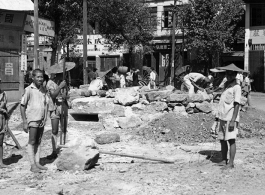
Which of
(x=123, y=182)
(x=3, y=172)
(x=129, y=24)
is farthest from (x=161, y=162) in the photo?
(x=129, y=24)

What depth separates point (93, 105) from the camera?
1160 centimetres

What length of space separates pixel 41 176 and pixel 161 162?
2014mm

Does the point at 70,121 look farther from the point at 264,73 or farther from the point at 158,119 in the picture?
the point at 264,73

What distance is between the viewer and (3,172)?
6.39 metres

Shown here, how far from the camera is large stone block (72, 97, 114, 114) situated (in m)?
11.5

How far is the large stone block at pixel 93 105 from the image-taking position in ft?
37.8

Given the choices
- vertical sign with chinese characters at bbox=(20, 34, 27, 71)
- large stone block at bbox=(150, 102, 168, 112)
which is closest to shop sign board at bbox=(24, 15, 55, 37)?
vertical sign with chinese characters at bbox=(20, 34, 27, 71)

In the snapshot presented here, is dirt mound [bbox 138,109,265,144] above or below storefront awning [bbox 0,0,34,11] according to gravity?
below

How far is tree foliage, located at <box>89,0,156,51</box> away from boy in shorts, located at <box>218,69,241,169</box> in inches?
694

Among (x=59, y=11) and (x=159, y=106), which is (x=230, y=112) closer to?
(x=159, y=106)

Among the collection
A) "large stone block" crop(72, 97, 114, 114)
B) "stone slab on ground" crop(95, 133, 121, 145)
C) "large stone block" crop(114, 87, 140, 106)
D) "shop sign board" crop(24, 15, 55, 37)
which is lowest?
"stone slab on ground" crop(95, 133, 121, 145)

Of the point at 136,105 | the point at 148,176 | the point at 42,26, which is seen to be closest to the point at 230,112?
the point at 148,176

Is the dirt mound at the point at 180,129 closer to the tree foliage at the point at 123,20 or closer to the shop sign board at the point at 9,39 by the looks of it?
the shop sign board at the point at 9,39

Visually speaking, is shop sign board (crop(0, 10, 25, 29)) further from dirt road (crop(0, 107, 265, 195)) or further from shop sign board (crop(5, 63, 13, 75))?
dirt road (crop(0, 107, 265, 195))
